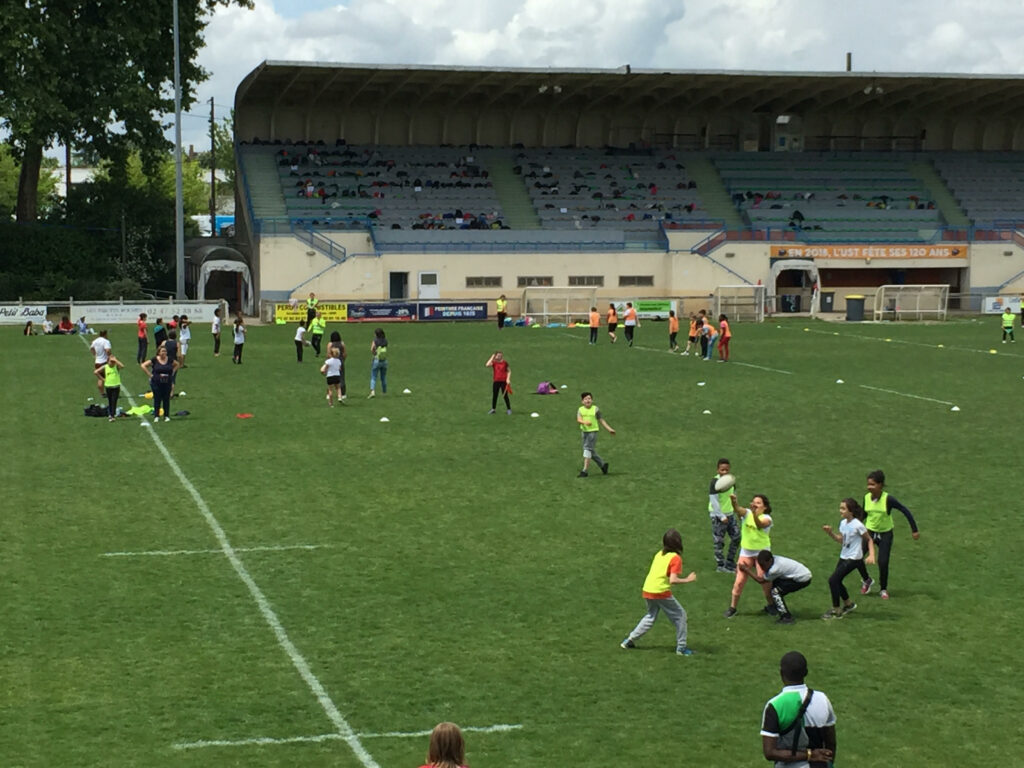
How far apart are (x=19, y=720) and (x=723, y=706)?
6171 millimetres

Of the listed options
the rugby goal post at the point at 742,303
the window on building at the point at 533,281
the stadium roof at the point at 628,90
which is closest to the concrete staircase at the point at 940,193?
the stadium roof at the point at 628,90

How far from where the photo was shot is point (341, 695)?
1328 cm

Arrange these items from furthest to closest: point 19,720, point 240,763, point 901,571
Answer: point 901,571 < point 19,720 < point 240,763

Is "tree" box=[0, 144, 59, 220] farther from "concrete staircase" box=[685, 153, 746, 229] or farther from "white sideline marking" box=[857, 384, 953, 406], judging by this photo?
"white sideline marking" box=[857, 384, 953, 406]

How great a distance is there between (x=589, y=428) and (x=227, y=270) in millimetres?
48774

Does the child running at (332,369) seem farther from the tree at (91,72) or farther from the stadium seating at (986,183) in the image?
the stadium seating at (986,183)

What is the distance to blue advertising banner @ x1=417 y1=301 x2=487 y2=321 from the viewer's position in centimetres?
6512

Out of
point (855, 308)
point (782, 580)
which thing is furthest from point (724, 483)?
point (855, 308)

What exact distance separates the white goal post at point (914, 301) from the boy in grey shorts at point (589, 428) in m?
46.8

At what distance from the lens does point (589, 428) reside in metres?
24.2

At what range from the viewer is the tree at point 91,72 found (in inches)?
2625

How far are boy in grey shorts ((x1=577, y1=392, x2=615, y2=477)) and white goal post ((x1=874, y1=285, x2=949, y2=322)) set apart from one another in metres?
46.8

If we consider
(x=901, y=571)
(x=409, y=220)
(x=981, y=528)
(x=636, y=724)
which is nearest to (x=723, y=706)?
(x=636, y=724)

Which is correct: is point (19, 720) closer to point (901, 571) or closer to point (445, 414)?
point (901, 571)
